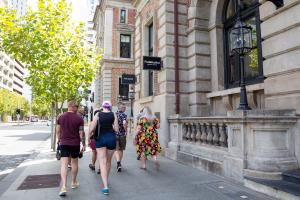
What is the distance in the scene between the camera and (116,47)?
28969mm

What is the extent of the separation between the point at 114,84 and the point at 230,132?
2283cm

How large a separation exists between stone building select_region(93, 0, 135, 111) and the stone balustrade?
19.1 meters

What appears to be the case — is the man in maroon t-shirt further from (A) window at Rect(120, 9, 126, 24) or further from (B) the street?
(A) window at Rect(120, 9, 126, 24)

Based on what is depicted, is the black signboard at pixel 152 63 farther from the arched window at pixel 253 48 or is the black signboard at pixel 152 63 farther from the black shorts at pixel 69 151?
the black shorts at pixel 69 151

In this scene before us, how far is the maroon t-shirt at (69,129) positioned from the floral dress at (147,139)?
245 centimetres

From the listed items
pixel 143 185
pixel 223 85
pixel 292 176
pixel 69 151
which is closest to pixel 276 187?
pixel 292 176

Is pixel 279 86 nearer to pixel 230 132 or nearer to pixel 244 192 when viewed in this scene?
pixel 230 132

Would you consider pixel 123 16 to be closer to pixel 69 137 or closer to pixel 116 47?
pixel 116 47

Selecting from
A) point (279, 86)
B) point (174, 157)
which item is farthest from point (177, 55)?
point (279, 86)

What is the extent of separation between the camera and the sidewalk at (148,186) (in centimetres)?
526

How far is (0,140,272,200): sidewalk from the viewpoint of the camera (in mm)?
5262

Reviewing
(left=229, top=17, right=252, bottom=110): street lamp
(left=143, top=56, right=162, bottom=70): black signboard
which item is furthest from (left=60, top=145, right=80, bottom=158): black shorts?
(left=143, top=56, right=162, bottom=70): black signboard

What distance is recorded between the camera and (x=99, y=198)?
16.9 ft

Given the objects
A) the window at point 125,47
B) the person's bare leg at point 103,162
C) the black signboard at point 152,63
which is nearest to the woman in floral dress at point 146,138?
the person's bare leg at point 103,162
